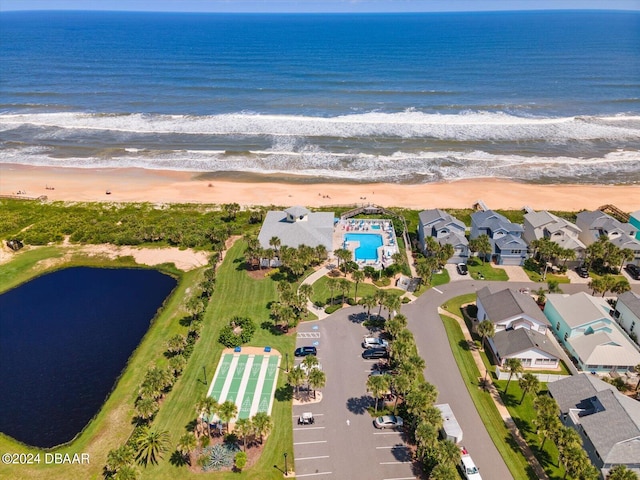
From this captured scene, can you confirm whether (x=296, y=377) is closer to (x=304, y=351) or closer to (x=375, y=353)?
(x=304, y=351)

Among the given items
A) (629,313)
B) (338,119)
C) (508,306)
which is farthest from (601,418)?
(338,119)

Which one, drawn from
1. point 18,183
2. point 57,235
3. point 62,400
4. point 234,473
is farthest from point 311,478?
point 18,183

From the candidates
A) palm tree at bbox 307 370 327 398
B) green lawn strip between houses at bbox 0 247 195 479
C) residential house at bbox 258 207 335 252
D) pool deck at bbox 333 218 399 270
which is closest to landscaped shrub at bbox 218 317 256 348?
green lawn strip between houses at bbox 0 247 195 479

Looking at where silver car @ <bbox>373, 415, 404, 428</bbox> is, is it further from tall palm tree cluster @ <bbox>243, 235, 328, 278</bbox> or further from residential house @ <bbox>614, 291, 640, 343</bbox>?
residential house @ <bbox>614, 291, 640, 343</bbox>

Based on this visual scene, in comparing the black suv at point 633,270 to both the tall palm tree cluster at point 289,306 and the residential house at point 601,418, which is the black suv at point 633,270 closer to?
the residential house at point 601,418

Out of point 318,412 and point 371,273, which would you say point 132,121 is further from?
point 318,412

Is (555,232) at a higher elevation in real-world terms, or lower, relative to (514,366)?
higher

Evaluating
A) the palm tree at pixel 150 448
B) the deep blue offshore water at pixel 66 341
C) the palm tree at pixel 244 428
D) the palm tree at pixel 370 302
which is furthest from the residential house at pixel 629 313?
the deep blue offshore water at pixel 66 341
